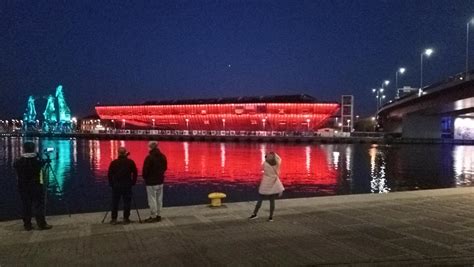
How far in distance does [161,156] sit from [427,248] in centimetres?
713

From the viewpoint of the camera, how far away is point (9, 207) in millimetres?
26438

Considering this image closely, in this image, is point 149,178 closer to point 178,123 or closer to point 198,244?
point 198,244

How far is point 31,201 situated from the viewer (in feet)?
41.8

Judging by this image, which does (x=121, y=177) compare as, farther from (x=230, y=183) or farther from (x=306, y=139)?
(x=306, y=139)

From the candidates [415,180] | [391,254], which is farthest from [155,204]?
[415,180]

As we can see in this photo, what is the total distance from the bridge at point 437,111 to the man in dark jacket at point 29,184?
56.2 metres

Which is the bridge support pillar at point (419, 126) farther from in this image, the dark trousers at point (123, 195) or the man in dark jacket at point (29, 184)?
the man in dark jacket at point (29, 184)

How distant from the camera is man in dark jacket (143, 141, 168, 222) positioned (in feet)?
45.5

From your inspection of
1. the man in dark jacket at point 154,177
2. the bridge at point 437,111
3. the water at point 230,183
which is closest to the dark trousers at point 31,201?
the man in dark jacket at point 154,177

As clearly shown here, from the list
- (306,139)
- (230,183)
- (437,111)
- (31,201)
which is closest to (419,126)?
(437,111)

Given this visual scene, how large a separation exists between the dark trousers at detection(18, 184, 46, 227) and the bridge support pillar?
11800 centimetres

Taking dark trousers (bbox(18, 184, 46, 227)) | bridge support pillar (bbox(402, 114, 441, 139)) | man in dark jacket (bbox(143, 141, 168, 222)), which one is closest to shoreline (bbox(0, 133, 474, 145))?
bridge support pillar (bbox(402, 114, 441, 139))

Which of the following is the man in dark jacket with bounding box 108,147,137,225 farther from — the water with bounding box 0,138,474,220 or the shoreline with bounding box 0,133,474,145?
the shoreline with bounding box 0,133,474,145

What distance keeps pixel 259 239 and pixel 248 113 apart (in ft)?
560
